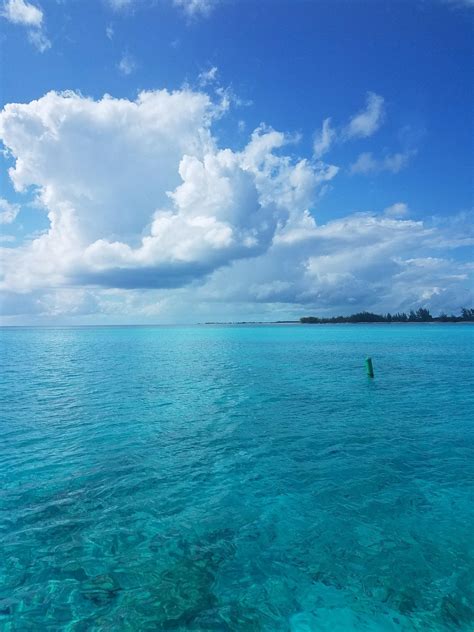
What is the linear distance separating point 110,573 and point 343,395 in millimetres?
23132

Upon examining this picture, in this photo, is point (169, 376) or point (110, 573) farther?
point (169, 376)

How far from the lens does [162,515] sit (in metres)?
10.5

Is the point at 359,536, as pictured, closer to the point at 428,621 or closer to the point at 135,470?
the point at 428,621

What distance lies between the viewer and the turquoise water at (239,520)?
279 inches

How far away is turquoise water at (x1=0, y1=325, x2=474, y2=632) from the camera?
23.2 ft

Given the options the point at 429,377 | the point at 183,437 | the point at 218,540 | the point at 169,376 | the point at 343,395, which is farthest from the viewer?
the point at 169,376

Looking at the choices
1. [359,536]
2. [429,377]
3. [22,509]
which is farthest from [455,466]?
[429,377]

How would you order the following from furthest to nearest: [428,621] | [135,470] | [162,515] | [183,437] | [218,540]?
[183,437] → [135,470] → [162,515] → [218,540] → [428,621]

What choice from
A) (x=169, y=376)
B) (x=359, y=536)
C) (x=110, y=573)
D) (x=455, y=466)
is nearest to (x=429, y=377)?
(x=455, y=466)

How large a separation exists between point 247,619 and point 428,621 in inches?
145

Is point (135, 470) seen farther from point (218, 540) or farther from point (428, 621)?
point (428, 621)

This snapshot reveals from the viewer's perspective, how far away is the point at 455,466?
45.7 ft

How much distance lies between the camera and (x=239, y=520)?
10.2 m

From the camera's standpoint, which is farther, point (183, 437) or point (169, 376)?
point (169, 376)
